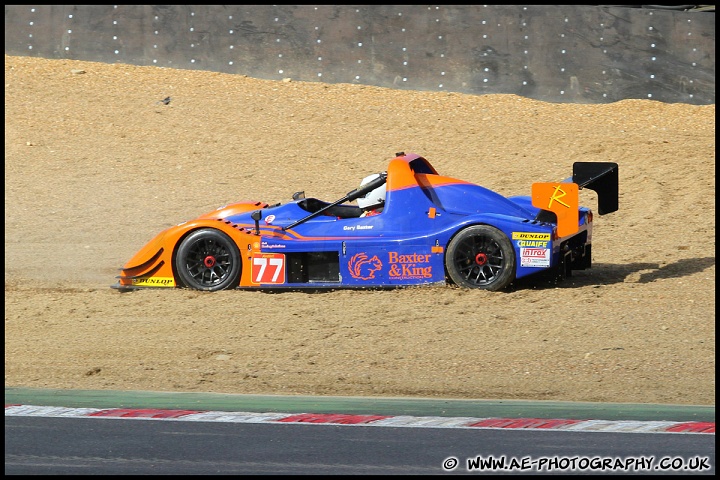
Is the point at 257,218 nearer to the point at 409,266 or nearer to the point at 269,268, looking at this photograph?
the point at 269,268

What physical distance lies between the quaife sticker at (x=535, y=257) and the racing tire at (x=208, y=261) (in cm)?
265

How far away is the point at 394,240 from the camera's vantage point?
1066 cm

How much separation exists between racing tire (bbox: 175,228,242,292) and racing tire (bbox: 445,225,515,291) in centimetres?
204

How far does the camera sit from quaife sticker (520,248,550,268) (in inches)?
408

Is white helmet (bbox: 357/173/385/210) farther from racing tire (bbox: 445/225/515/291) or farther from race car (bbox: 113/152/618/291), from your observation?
racing tire (bbox: 445/225/515/291)

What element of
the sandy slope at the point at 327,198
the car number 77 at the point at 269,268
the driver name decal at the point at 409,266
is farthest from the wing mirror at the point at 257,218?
the driver name decal at the point at 409,266

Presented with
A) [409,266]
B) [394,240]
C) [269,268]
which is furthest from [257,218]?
[409,266]

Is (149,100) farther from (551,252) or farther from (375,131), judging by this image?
(551,252)

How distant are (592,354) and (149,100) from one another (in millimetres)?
12198

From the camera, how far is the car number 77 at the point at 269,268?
10.9 meters

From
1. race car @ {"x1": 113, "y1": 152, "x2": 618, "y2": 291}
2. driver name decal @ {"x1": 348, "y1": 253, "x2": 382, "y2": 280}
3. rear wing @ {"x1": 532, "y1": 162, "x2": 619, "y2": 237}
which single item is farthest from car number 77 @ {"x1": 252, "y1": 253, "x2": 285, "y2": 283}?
rear wing @ {"x1": 532, "y1": 162, "x2": 619, "y2": 237}

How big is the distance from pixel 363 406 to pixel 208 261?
4.09m

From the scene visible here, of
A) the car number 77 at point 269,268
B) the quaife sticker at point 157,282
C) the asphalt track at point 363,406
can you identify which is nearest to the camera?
the asphalt track at point 363,406

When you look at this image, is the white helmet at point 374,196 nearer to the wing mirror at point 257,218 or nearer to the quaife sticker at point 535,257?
the wing mirror at point 257,218
